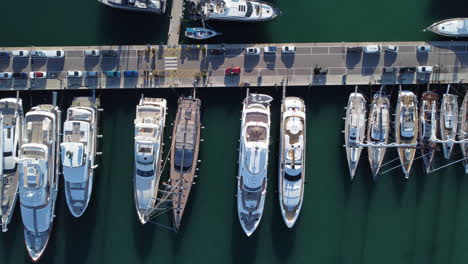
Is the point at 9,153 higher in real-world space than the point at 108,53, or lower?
lower

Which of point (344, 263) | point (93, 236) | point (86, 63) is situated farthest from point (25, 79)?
point (344, 263)

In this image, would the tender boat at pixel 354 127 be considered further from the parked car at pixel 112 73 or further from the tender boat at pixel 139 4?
the parked car at pixel 112 73

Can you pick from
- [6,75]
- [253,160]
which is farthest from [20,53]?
[253,160]

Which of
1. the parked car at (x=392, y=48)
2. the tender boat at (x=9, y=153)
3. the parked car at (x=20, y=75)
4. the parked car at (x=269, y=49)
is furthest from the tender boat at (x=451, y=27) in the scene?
the tender boat at (x=9, y=153)

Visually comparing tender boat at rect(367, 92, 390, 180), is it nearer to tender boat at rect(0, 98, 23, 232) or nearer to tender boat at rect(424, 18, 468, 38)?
tender boat at rect(424, 18, 468, 38)

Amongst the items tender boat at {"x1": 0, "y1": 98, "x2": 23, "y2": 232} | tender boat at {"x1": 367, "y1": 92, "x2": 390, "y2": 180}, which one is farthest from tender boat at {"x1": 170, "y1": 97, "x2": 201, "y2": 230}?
tender boat at {"x1": 367, "y1": 92, "x2": 390, "y2": 180}

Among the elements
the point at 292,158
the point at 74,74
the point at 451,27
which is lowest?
the point at 292,158

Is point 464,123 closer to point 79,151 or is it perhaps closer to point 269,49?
point 269,49
